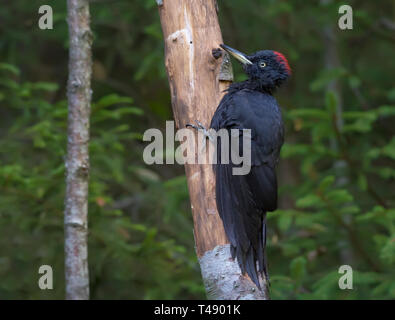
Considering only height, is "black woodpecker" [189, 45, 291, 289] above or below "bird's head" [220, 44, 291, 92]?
below

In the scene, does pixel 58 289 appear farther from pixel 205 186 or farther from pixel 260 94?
pixel 260 94

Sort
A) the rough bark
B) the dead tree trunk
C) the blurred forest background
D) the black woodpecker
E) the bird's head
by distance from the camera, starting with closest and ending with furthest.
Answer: the dead tree trunk
the black woodpecker
the rough bark
the bird's head
the blurred forest background

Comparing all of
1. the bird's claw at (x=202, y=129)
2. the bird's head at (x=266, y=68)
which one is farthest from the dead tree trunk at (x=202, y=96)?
the bird's head at (x=266, y=68)

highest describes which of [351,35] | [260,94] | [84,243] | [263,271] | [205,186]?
[351,35]

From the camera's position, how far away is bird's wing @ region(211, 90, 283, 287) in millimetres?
3611

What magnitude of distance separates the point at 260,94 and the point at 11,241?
9.03 feet

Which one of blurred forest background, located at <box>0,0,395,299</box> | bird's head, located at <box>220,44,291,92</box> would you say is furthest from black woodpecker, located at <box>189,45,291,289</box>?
blurred forest background, located at <box>0,0,395,299</box>

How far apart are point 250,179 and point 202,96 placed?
27.8 inches

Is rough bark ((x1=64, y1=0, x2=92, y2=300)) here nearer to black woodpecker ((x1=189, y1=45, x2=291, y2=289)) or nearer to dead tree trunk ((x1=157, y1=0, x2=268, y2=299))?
dead tree trunk ((x1=157, y1=0, x2=268, y2=299))

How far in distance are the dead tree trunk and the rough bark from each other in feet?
2.14

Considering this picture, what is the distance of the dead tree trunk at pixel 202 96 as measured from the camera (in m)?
3.36

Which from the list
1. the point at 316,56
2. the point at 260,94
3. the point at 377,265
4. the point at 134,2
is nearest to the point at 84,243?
the point at 260,94

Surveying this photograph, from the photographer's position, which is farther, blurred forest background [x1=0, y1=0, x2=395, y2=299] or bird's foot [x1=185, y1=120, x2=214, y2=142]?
blurred forest background [x1=0, y1=0, x2=395, y2=299]

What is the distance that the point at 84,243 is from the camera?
3.82 m
